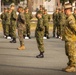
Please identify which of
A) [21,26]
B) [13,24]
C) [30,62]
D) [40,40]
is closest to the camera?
[30,62]

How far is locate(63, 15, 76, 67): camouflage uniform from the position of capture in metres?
11.9

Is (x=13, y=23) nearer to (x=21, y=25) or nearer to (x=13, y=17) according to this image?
(x=13, y=17)

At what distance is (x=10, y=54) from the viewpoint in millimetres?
16219

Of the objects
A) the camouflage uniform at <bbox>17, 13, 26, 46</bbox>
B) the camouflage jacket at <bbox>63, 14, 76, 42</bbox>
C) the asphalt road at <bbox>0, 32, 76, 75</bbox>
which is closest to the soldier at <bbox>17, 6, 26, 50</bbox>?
the camouflage uniform at <bbox>17, 13, 26, 46</bbox>

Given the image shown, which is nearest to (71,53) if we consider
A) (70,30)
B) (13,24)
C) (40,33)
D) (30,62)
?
(70,30)

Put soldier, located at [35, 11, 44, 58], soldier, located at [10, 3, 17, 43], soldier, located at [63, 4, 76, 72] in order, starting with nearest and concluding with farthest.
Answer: soldier, located at [63, 4, 76, 72], soldier, located at [35, 11, 44, 58], soldier, located at [10, 3, 17, 43]

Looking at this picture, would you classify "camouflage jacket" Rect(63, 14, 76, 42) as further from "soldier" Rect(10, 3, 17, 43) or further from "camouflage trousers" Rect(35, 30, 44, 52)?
"soldier" Rect(10, 3, 17, 43)

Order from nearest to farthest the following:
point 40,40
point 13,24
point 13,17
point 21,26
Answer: point 40,40 < point 21,26 < point 13,17 < point 13,24

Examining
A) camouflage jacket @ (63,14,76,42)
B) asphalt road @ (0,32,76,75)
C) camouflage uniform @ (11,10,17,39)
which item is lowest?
asphalt road @ (0,32,76,75)

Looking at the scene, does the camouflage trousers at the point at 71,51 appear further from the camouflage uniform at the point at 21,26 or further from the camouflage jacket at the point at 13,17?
the camouflage jacket at the point at 13,17

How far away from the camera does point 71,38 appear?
39.3ft

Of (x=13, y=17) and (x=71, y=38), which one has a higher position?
(x=71, y=38)

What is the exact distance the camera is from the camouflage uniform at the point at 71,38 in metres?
11.9

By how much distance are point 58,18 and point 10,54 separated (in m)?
8.07
